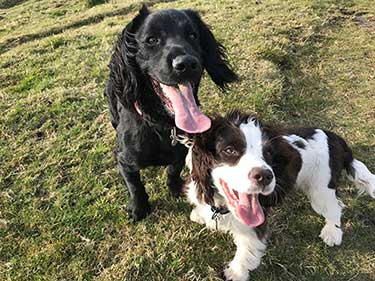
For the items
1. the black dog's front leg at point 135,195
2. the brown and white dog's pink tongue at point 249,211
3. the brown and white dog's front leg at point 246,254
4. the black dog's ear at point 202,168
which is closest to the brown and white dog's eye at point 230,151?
the black dog's ear at point 202,168

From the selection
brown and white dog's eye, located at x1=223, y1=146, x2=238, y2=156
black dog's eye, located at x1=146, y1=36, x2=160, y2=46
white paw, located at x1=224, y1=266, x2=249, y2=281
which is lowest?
white paw, located at x1=224, y1=266, x2=249, y2=281

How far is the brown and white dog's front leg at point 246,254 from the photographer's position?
2838mm

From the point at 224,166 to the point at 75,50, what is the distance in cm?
431

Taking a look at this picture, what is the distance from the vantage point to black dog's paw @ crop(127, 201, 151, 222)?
3.37 m

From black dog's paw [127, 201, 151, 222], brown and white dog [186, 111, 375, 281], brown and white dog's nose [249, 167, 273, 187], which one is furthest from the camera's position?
black dog's paw [127, 201, 151, 222]

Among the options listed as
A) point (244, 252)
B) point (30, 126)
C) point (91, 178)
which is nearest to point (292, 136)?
point (244, 252)

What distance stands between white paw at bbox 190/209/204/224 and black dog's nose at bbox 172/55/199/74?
3.77 feet

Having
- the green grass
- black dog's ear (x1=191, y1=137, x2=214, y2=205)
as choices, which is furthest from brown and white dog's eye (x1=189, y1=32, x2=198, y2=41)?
the green grass

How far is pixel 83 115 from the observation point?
458 cm

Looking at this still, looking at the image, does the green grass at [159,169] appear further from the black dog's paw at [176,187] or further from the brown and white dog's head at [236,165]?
the brown and white dog's head at [236,165]

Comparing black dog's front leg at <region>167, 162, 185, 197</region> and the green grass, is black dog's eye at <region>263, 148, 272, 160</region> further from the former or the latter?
black dog's front leg at <region>167, 162, 185, 197</region>

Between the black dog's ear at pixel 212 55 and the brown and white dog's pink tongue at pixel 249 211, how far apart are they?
0.99 m

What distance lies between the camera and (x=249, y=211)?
2699mm

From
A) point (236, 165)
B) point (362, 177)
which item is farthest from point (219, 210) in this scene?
point (362, 177)
